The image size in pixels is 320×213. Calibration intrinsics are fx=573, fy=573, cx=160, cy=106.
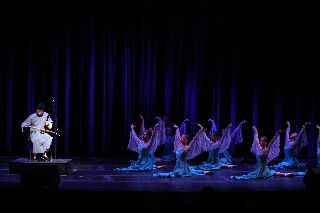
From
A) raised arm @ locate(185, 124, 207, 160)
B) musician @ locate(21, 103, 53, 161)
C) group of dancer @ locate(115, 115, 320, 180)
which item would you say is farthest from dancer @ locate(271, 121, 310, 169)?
musician @ locate(21, 103, 53, 161)

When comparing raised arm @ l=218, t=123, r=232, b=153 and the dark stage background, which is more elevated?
the dark stage background

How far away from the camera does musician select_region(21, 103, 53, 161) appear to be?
38.5ft

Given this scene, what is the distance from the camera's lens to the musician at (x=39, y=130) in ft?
38.5

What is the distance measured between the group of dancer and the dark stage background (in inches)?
59.4

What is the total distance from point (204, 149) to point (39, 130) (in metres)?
3.54

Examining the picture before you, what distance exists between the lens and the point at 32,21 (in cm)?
1491

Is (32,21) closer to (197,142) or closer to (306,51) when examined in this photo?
(197,142)

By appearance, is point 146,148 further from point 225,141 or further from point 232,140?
point 232,140

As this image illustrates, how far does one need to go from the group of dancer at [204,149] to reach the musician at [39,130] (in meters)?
1.75

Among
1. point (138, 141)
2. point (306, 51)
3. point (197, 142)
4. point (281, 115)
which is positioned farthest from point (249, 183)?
point (306, 51)

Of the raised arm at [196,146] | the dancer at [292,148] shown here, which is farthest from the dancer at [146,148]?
the dancer at [292,148]

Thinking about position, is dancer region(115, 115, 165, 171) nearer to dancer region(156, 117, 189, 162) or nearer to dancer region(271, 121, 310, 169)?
dancer region(156, 117, 189, 162)

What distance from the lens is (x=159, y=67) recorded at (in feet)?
50.7

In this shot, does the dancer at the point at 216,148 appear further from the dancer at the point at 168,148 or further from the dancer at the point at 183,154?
the dancer at the point at 168,148
